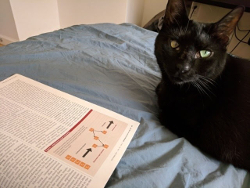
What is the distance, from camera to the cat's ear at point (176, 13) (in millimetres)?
615

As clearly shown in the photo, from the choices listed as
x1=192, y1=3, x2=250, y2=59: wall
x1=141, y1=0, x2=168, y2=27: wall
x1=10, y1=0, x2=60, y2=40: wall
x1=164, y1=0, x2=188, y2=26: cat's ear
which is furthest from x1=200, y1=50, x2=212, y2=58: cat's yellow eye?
x1=10, y1=0, x2=60, y2=40: wall

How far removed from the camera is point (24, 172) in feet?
1.23

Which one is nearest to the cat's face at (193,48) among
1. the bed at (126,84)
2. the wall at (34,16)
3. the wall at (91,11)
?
the bed at (126,84)

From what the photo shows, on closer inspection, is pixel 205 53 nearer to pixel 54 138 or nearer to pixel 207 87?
pixel 207 87

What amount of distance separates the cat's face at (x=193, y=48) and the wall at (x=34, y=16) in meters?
1.99

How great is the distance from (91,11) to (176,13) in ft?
5.80

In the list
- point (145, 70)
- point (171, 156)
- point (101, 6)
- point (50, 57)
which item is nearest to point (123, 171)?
point (171, 156)

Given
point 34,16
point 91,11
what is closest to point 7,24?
point 34,16

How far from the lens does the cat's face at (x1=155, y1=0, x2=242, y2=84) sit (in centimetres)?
58

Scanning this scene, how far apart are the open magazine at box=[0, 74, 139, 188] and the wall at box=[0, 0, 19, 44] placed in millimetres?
1732

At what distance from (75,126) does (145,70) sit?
1.65ft

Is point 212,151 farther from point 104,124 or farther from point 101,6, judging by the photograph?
point 101,6

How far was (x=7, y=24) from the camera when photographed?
206cm

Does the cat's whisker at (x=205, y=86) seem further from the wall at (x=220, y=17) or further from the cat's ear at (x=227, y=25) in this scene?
the wall at (x=220, y=17)
